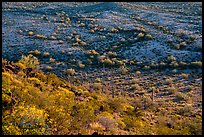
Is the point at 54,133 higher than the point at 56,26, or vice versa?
the point at 54,133

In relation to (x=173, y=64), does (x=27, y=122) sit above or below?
above

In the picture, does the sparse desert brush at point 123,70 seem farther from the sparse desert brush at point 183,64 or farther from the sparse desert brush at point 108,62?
the sparse desert brush at point 183,64

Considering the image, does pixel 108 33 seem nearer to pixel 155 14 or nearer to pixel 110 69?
pixel 110 69

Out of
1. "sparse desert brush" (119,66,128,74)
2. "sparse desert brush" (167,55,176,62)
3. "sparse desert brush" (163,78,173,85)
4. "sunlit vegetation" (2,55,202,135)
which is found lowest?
"sparse desert brush" (119,66,128,74)

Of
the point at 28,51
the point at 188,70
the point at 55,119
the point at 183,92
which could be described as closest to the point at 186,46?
the point at 188,70

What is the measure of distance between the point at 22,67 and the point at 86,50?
17987 mm

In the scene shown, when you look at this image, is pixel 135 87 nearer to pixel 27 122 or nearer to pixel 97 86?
pixel 97 86

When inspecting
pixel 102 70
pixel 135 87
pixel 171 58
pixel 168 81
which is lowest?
pixel 102 70

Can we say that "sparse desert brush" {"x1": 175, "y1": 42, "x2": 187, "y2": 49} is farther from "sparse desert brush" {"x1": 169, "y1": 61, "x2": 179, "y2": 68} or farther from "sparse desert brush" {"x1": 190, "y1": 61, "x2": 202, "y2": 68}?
"sparse desert brush" {"x1": 190, "y1": 61, "x2": 202, "y2": 68}

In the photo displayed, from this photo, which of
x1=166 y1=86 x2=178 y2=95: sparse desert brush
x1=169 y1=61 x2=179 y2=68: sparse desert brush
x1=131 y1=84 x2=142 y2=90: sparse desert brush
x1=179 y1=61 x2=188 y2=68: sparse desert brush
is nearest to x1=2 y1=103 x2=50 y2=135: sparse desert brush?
x1=131 y1=84 x2=142 y2=90: sparse desert brush

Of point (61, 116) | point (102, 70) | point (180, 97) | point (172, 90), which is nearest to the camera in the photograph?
point (61, 116)

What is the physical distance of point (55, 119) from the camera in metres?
13.0

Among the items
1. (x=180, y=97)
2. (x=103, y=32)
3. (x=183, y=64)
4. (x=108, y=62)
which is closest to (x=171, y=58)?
(x=183, y=64)

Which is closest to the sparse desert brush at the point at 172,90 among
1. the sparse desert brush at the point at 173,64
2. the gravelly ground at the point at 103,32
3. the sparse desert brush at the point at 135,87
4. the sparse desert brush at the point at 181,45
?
the sparse desert brush at the point at 135,87
